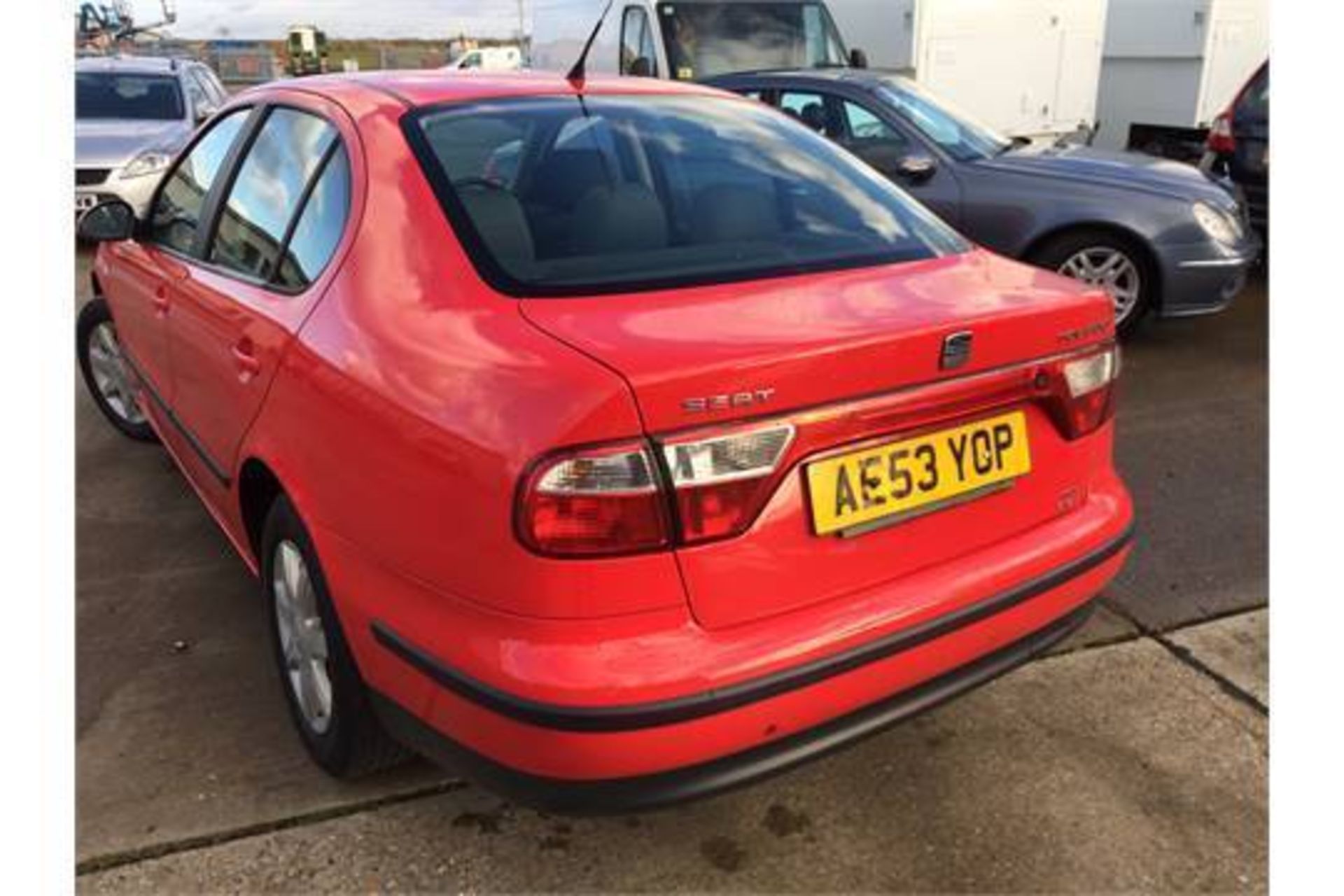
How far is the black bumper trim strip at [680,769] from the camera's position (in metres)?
1.79

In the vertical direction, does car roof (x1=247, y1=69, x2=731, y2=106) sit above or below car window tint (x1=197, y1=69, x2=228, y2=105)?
below

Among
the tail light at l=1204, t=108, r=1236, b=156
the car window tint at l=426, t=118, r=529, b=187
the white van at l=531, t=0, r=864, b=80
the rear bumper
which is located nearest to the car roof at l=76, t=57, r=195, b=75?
the white van at l=531, t=0, r=864, b=80

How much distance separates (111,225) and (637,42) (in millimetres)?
6551

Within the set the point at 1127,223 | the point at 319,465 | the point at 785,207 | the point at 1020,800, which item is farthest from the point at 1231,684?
the point at 1127,223

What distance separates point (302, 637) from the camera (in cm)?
249

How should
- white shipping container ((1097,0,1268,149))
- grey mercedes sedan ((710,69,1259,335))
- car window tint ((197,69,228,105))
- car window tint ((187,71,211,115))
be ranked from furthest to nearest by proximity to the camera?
1. car window tint ((197,69,228,105))
2. car window tint ((187,71,211,115))
3. white shipping container ((1097,0,1268,149))
4. grey mercedes sedan ((710,69,1259,335))

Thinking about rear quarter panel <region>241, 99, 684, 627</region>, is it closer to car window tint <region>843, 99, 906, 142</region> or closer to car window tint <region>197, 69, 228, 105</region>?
car window tint <region>843, 99, 906, 142</region>

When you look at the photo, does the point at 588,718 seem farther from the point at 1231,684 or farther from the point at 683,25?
the point at 683,25

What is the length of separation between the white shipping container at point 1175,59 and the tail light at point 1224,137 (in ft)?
8.57

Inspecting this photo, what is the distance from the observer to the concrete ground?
2240 mm

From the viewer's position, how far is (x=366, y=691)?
221 centimetres

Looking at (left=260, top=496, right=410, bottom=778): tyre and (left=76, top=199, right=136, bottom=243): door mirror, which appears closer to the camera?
(left=260, top=496, right=410, bottom=778): tyre

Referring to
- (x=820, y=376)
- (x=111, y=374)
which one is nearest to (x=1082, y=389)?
(x=820, y=376)

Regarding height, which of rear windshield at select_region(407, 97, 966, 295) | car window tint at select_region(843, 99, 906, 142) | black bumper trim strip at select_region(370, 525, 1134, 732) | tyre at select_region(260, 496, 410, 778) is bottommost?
tyre at select_region(260, 496, 410, 778)
